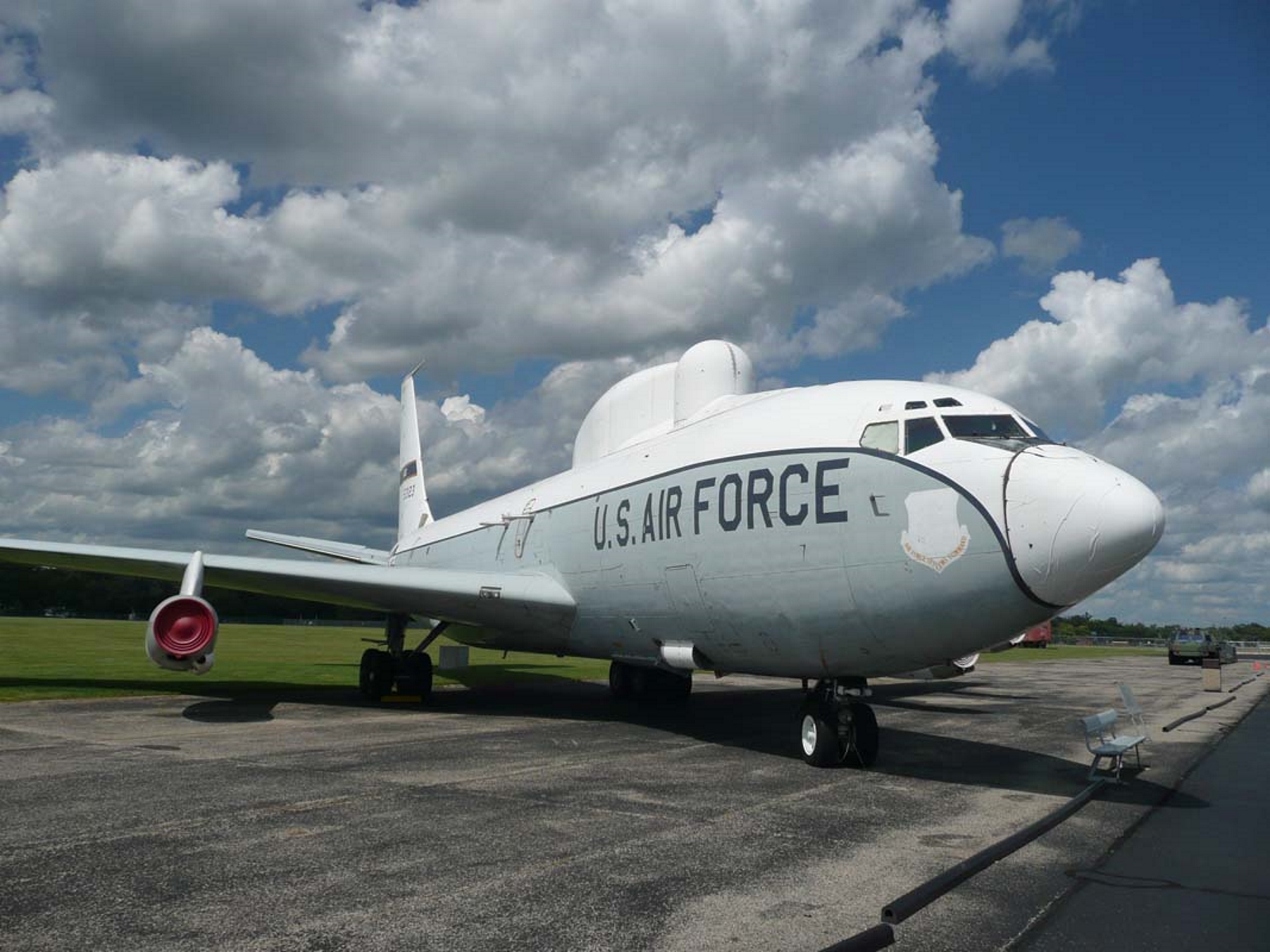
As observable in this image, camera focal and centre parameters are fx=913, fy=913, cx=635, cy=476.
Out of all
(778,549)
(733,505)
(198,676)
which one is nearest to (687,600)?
(733,505)

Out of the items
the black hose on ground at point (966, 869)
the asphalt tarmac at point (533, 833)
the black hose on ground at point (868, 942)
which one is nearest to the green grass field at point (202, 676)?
the asphalt tarmac at point (533, 833)

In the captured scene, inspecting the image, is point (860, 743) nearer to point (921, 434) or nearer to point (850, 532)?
point (850, 532)

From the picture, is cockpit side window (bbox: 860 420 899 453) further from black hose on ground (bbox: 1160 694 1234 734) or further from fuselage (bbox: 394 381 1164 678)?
black hose on ground (bbox: 1160 694 1234 734)

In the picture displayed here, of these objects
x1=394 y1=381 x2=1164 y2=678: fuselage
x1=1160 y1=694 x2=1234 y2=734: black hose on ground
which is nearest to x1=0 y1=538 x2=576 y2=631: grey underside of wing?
x1=394 y1=381 x2=1164 y2=678: fuselage

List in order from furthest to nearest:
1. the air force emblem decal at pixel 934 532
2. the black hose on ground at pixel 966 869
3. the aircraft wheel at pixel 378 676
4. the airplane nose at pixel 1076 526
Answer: the aircraft wheel at pixel 378 676, the air force emblem decal at pixel 934 532, the airplane nose at pixel 1076 526, the black hose on ground at pixel 966 869

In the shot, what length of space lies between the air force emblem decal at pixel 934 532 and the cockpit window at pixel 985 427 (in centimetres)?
83

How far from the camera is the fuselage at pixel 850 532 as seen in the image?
827cm

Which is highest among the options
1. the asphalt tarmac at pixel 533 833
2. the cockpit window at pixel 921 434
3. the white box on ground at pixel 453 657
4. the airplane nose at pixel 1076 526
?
the cockpit window at pixel 921 434

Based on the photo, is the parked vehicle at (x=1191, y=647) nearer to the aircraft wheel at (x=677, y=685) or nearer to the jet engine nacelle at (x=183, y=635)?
the aircraft wheel at (x=677, y=685)

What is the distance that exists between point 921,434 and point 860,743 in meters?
3.72

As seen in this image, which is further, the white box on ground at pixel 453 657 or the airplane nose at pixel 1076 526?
the white box on ground at pixel 453 657

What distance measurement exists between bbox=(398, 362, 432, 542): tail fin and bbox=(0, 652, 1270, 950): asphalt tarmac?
43.5 ft

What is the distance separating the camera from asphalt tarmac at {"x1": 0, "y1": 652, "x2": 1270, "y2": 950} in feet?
16.2

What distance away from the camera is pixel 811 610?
32.8 feet
